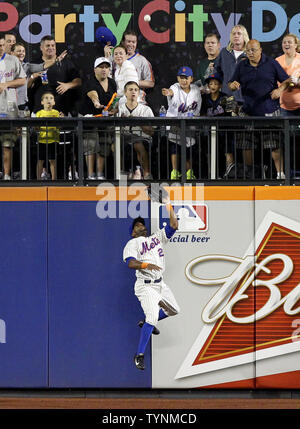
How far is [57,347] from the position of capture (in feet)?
36.2

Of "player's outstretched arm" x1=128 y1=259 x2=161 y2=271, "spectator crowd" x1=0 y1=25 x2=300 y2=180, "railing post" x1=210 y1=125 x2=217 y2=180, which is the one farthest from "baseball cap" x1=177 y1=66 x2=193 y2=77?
"player's outstretched arm" x1=128 y1=259 x2=161 y2=271

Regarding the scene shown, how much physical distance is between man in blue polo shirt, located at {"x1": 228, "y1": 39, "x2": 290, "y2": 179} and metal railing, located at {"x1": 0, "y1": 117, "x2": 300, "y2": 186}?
38 centimetres

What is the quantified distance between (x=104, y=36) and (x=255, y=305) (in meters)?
3.85

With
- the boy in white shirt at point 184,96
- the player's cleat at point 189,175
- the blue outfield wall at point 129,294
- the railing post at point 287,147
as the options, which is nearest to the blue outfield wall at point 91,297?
the blue outfield wall at point 129,294

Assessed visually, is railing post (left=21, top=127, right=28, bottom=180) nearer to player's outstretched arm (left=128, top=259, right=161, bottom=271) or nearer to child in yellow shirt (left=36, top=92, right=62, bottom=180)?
child in yellow shirt (left=36, top=92, right=62, bottom=180)

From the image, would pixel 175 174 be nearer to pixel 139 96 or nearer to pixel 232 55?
pixel 139 96

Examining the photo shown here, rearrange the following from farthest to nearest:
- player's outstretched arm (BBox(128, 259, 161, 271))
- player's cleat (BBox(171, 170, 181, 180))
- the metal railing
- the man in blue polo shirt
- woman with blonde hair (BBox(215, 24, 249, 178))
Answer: woman with blonde hair (BBox(215, 24, 249, 178)) → the man in blue polo shirt → player's cleat (BBox(171, 170, 181, 180)) → the metal railing → player's outstretched arm (BBox(128, 259, 161, 271))

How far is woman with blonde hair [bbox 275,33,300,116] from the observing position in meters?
11.5

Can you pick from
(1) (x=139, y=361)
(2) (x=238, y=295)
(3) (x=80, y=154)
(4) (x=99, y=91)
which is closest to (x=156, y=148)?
(3) (x=80, y=154)

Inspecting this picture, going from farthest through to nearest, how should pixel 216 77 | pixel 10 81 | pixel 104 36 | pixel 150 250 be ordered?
1. pixel 104 36
2. pixel 10 81
3. pixel 216 77
4. pixel 150 250

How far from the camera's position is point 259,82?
11.4 metres

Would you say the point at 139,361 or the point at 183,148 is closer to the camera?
the point at 139,361

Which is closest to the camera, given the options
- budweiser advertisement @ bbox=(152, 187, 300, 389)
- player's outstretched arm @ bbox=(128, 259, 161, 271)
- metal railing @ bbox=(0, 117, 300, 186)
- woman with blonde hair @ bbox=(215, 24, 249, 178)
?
player's outstretched arm @ bbox=(128, 259, 161, 271)

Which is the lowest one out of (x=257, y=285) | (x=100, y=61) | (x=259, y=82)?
(x=257, y=285)
